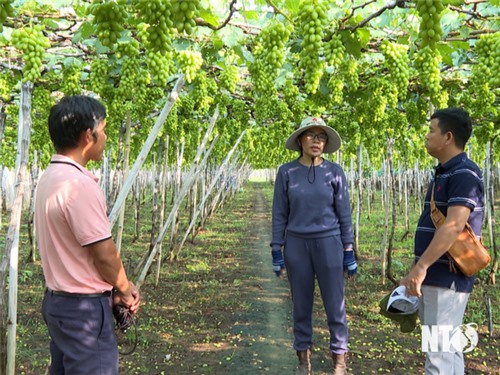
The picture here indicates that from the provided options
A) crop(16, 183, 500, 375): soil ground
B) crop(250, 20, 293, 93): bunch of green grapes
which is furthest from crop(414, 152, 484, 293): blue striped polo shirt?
crop(16, 183, 500, 375): soil ground

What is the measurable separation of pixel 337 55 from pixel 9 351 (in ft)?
9.76

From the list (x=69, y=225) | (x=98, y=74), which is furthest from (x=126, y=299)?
(x=98, y=74)

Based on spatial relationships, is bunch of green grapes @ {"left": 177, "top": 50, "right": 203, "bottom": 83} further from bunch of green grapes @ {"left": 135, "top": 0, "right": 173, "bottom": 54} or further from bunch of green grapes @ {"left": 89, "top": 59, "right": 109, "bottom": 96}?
bunch of green grapes @ {"left": 135, "top": 0, "right": 173, "bottom": 54}

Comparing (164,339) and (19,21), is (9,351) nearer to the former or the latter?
(164,339)

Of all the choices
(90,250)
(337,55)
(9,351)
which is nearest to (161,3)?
(90,250)

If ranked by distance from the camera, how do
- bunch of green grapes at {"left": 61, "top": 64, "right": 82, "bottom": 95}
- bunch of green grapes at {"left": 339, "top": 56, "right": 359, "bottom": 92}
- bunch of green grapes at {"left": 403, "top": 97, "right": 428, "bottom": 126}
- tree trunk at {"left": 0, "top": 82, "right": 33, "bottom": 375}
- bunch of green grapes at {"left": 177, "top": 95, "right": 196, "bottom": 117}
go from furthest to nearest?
1. bunch of green grapes at {"left": 177, "top": 95, "right": 196, "bottom": 117}
2. bunch of green grapes at {"left": 403, "top": 97, "right": 428, "bottom": 126}
3. bunch of green grapes at {"left": 61, "top": 64, "right": 82, "bottom": 95}
4. bunch of green grapes at {"left": 339, "top": 56, "right": 359, "bottom": 92}
5. tree trunk at {"left": 0, "top": 82, "right": 33, "bottom": 375}

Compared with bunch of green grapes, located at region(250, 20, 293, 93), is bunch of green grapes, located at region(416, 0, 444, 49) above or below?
below

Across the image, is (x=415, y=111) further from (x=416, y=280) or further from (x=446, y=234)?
(x=416, y=280)

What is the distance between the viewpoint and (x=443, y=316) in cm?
255

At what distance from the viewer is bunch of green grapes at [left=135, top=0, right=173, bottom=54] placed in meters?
1.62

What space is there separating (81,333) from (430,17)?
6.27 feet

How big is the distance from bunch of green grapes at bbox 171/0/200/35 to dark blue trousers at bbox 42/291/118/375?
1260 mm

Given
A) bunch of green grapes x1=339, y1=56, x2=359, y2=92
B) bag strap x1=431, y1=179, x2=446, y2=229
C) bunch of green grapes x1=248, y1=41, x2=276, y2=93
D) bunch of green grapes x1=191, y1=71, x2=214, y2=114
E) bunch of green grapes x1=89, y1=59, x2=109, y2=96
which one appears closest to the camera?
bag strap x1=431, y1=179, x2=446, y2=229

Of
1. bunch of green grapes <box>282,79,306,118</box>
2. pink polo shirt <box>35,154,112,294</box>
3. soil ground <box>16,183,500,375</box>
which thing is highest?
bunch of green grapes <box>282,79,306,118</box>
